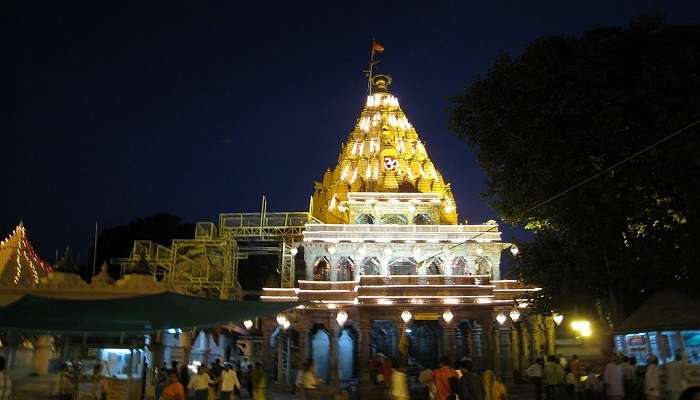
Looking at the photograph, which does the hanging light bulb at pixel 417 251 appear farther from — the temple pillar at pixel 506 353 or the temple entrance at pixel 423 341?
the temple pillar at pixel 506 353

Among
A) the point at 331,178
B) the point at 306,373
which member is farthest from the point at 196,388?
the point at 331,178

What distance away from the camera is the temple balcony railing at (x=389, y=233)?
35.2 meters

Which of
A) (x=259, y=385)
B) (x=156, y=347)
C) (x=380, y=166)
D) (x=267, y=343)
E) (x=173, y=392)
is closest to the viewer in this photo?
(x=173, y=392)

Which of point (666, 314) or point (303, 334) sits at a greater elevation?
point (666, 314)

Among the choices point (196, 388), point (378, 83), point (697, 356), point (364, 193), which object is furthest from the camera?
point (378, 83)

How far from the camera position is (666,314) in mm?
15750

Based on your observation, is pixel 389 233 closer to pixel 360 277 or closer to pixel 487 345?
pixel 360 277

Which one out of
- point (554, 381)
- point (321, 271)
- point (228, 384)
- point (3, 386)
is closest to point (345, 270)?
point (321, 271)

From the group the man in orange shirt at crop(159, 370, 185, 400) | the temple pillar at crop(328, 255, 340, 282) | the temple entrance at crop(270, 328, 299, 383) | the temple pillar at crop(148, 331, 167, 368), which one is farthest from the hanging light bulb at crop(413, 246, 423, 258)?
the man in orange shirt at crop(159, 370, 185, 400)

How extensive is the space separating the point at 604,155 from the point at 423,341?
20.7m

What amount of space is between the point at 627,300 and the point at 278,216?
2279cm

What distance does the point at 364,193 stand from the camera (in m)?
39.5

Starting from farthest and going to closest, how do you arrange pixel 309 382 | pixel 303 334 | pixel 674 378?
1. pixel 303 334
2. pixel 309 382
3. pixel 674 378

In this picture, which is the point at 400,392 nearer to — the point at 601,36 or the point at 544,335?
the point at 601,36
